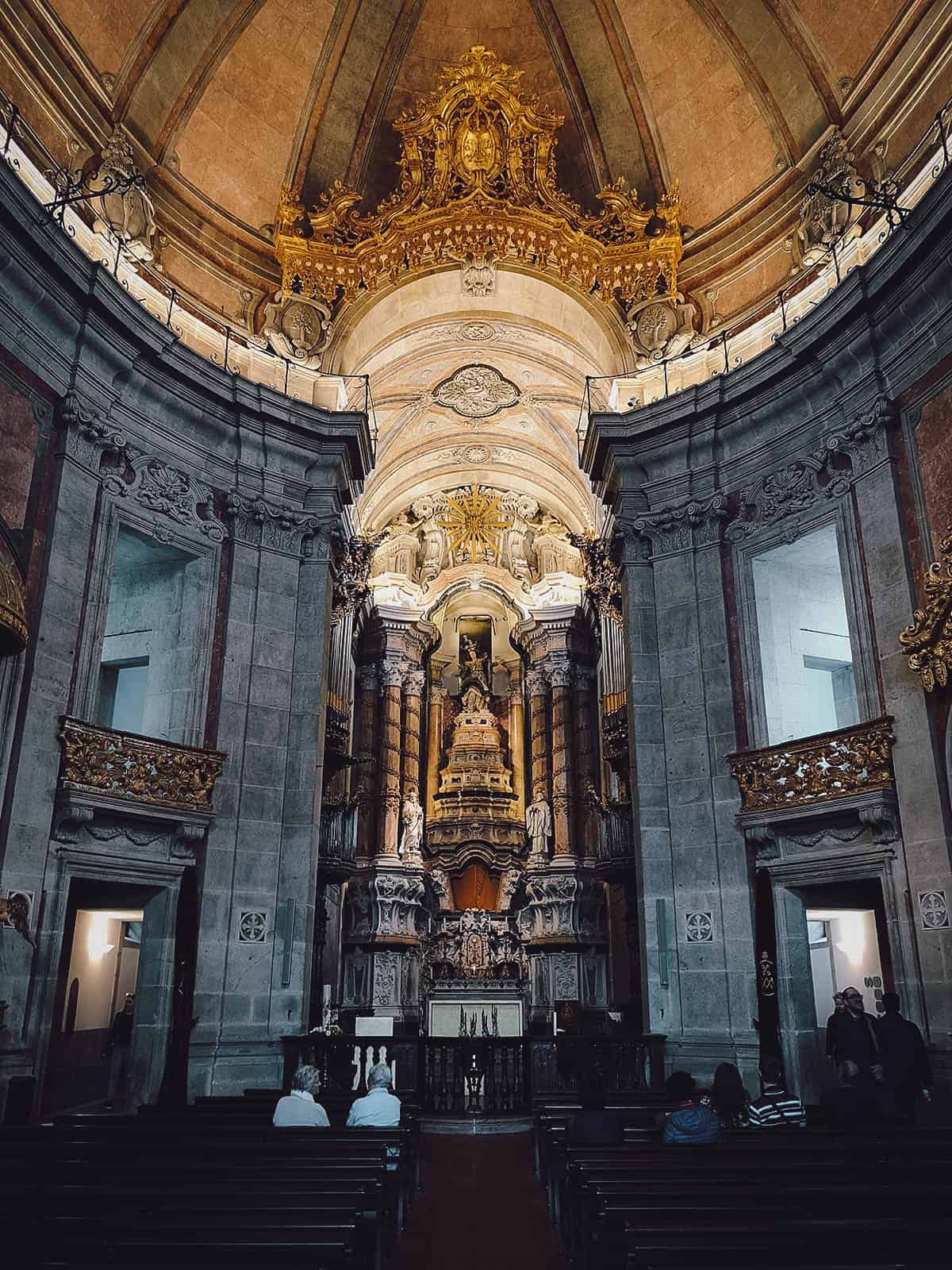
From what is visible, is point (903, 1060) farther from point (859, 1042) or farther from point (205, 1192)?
point (205, 1192)

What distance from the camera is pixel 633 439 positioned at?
15.4 m

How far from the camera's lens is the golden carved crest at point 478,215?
16.7 meters

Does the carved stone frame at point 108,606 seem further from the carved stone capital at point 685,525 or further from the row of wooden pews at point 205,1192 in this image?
the carved stone capital at point 685,525

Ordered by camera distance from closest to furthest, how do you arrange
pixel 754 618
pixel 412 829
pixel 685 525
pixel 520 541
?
pixel 754 618 < pixel 685 525 < pixel 412 829 < pixel 520 541

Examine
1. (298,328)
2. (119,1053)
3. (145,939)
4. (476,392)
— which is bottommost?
(119,1053)

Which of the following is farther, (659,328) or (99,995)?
(659,328)

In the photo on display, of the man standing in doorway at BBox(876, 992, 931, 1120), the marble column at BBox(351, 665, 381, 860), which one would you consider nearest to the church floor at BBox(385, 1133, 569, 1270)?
the man standing in doorway at BBox(876, 992, 931, 1120)

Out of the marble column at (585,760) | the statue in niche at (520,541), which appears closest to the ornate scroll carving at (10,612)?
the marble column at (585,760)

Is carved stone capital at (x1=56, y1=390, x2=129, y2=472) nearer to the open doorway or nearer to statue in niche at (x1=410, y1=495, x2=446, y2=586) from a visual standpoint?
the open doorway

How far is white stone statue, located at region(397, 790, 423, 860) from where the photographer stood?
2450 centimetres

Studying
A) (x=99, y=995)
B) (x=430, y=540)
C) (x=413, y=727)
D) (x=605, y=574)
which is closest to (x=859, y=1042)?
(x=605, y=574)

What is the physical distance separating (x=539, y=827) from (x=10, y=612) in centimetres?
1783

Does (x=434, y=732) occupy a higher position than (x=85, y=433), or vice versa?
(x=434, y=732)

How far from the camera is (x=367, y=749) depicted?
84.2 feet
